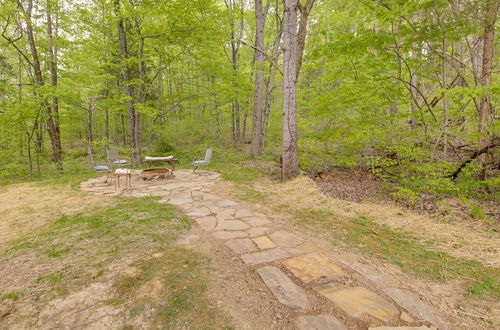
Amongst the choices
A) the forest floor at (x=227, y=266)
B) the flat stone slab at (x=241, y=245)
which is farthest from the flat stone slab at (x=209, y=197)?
the flat stone slab at (x=241, y=245)

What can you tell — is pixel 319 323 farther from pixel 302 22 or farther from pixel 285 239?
pixel 302 22

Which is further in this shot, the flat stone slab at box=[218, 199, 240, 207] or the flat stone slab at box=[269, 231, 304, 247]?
the flat stone slab at box=[218, 199, 240, 207]

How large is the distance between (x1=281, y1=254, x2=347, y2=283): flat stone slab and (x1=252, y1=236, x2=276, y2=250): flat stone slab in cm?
35

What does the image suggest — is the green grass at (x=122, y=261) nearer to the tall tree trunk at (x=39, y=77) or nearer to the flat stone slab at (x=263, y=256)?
the flat stone slab at (x=263, y=256)

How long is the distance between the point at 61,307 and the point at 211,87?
9.80 m

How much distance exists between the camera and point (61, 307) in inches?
66.0

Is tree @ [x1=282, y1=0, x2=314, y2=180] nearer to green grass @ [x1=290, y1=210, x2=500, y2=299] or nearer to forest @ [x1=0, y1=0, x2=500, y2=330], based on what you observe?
forest @ [x1=0, y1=0, x2=500, y2=330]

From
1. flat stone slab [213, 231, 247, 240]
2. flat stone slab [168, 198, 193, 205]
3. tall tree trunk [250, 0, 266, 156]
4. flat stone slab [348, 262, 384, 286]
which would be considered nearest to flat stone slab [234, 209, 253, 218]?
flat stone slab [213, 231, 247, 240]

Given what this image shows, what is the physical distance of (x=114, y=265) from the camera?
7.30 feet

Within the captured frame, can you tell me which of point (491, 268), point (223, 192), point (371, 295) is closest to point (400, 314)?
point (371, 295)

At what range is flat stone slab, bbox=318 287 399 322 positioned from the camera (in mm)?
1665

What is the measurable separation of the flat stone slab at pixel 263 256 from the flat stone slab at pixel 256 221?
81 centimetres

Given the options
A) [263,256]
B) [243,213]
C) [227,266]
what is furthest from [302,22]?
[227,266]

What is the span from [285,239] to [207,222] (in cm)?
123
